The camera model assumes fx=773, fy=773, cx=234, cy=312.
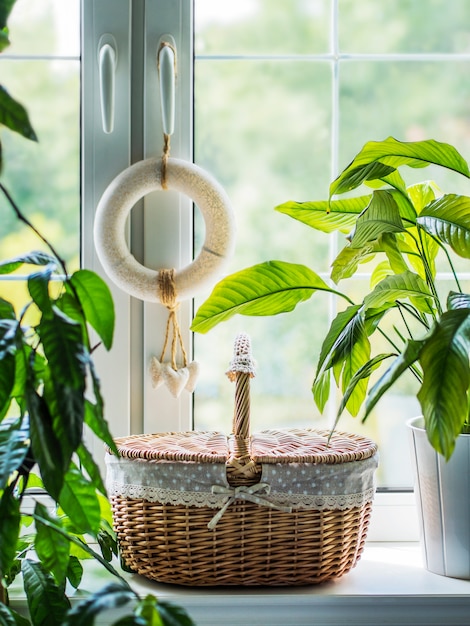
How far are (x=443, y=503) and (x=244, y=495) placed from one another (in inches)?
13.6

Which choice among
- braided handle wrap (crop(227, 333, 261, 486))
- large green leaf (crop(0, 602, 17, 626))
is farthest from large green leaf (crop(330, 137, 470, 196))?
large green leaf (crop(0, 602, 17, 626))

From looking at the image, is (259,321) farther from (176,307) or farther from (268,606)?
(268,606)

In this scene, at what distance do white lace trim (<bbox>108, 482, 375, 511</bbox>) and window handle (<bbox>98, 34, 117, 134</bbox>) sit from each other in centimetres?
70

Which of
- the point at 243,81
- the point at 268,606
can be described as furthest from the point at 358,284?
the point at 268,606

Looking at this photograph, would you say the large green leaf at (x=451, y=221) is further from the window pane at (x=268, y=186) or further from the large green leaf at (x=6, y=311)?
the large green leaf at (x=6, y=311)

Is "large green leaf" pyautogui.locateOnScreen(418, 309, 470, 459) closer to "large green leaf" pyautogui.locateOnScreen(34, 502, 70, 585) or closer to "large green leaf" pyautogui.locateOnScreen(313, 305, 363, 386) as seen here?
"large green leaf" pyautogui.locateOnScreen(313, 305, 363, 386)

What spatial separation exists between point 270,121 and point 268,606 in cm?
94

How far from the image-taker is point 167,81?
4.93ft

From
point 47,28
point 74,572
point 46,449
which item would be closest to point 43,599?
point 74,572

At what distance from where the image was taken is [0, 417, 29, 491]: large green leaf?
837 millimetres

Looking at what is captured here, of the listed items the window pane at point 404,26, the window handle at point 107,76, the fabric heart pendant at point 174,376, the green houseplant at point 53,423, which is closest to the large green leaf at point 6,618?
the green houseplant at point 53,423

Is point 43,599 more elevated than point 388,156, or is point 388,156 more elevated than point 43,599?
point 388,156

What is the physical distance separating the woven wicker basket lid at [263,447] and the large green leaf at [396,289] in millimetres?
228

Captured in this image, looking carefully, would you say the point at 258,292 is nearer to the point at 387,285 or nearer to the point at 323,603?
the point at 387,285
